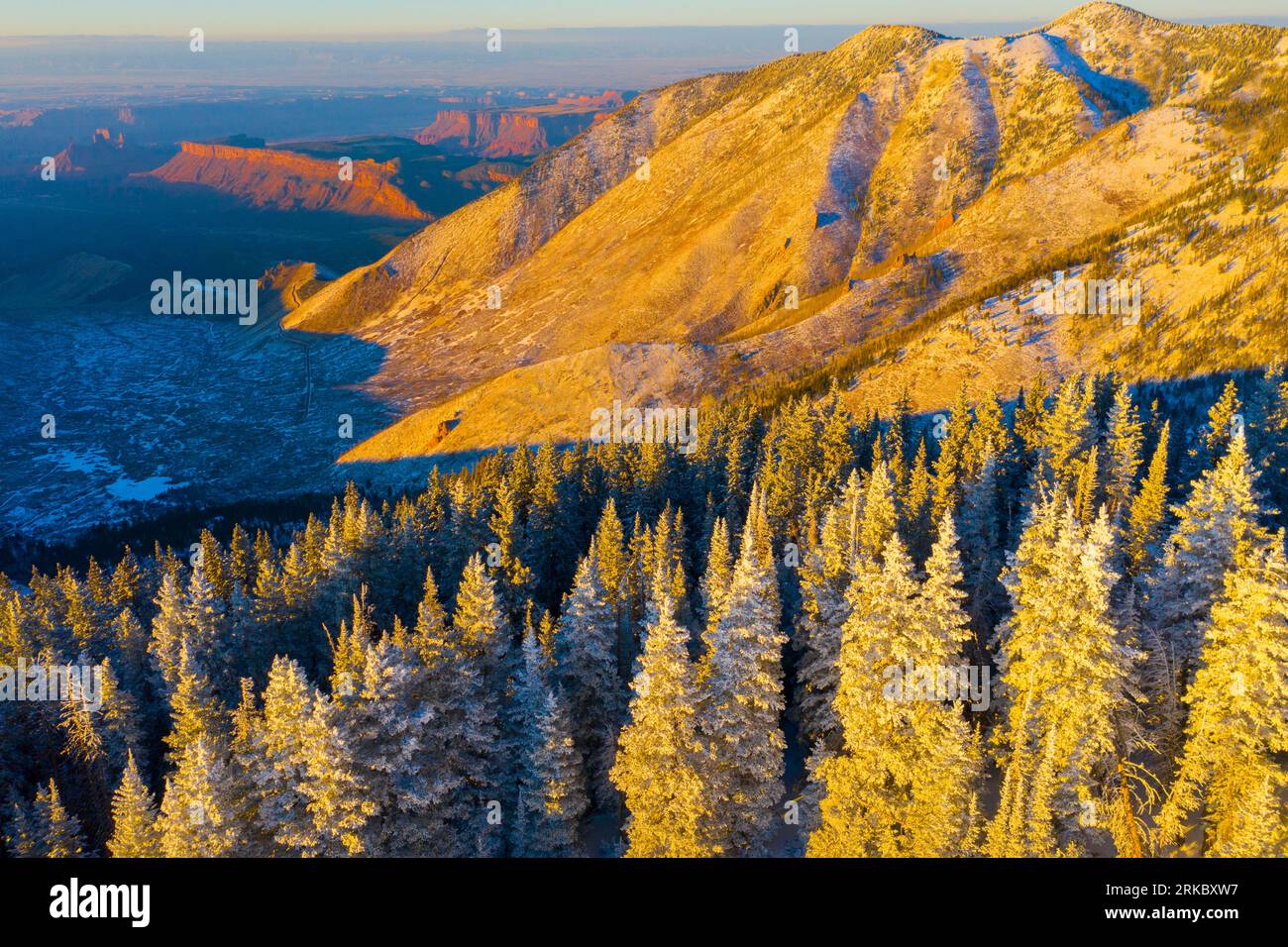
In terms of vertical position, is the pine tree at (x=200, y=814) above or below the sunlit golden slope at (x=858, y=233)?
below

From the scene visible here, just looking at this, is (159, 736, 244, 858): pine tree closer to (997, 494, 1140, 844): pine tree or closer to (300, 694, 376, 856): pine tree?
(300, 694, 376, 856): pine tree

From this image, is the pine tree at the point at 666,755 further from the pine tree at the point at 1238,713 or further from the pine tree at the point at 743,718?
the pine tree at the point at 1238,713

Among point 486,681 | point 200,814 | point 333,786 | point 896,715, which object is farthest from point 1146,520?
point 200,814

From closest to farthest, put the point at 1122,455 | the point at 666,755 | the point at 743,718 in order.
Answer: the point at 666,755
the point at 743,718
the point at 1122,455

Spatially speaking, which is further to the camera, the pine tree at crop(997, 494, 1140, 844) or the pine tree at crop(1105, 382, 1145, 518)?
the pine tree at crop(1105, 382, 1145, 518)

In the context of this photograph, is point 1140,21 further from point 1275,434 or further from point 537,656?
point 537,656

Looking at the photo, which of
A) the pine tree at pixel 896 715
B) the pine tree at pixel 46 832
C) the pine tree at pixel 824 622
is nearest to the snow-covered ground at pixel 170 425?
the pine tree at pixel 46 832

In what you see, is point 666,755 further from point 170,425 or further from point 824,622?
point 170,425

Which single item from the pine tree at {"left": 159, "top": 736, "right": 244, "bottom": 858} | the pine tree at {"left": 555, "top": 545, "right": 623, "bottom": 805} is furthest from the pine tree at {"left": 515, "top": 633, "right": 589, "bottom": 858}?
the pine tree at {"left": 159, "top": 736, "right": 244, "bottom": 858}
